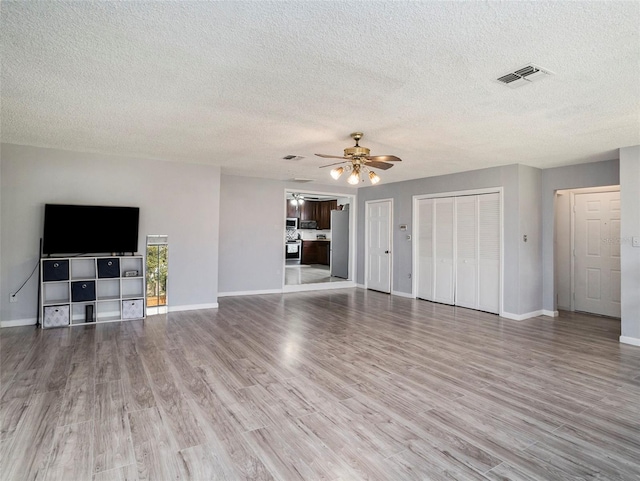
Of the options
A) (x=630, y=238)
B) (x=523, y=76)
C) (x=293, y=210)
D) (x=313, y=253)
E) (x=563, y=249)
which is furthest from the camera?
(x=293, y=210)

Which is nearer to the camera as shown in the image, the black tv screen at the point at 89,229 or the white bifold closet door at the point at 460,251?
the black tv screen at the point at 89,229

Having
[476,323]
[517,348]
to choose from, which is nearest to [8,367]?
[517,348]

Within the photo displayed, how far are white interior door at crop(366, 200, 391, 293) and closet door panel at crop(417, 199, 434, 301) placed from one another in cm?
85

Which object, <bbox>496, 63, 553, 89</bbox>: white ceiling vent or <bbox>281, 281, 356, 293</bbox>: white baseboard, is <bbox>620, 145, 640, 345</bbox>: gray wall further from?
<bbox>281, 281, 356, 293</bbox>: white baseboard

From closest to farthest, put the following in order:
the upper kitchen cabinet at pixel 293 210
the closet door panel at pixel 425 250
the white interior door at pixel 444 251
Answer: the white interior door at pixel 444 251, the closet door panel at pixel 425 250, the upper kitchen cabinet at pixel 293 210

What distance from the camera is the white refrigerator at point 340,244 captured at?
9.89m

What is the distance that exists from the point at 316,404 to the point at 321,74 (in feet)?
8.13

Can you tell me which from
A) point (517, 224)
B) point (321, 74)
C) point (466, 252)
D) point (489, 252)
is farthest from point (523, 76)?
point (466, 252)

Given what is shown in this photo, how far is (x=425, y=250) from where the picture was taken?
287 inches

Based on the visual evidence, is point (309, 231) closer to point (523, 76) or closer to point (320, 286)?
point (320, 286)

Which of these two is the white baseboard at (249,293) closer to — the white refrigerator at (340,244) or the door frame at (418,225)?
the white refrigerator at (340,244)

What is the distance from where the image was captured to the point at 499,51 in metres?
2.26

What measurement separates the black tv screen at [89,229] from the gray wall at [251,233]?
2028 mm

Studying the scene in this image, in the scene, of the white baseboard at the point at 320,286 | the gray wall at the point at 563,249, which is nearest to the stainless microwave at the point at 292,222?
the white baseboard at the point at 320,286
